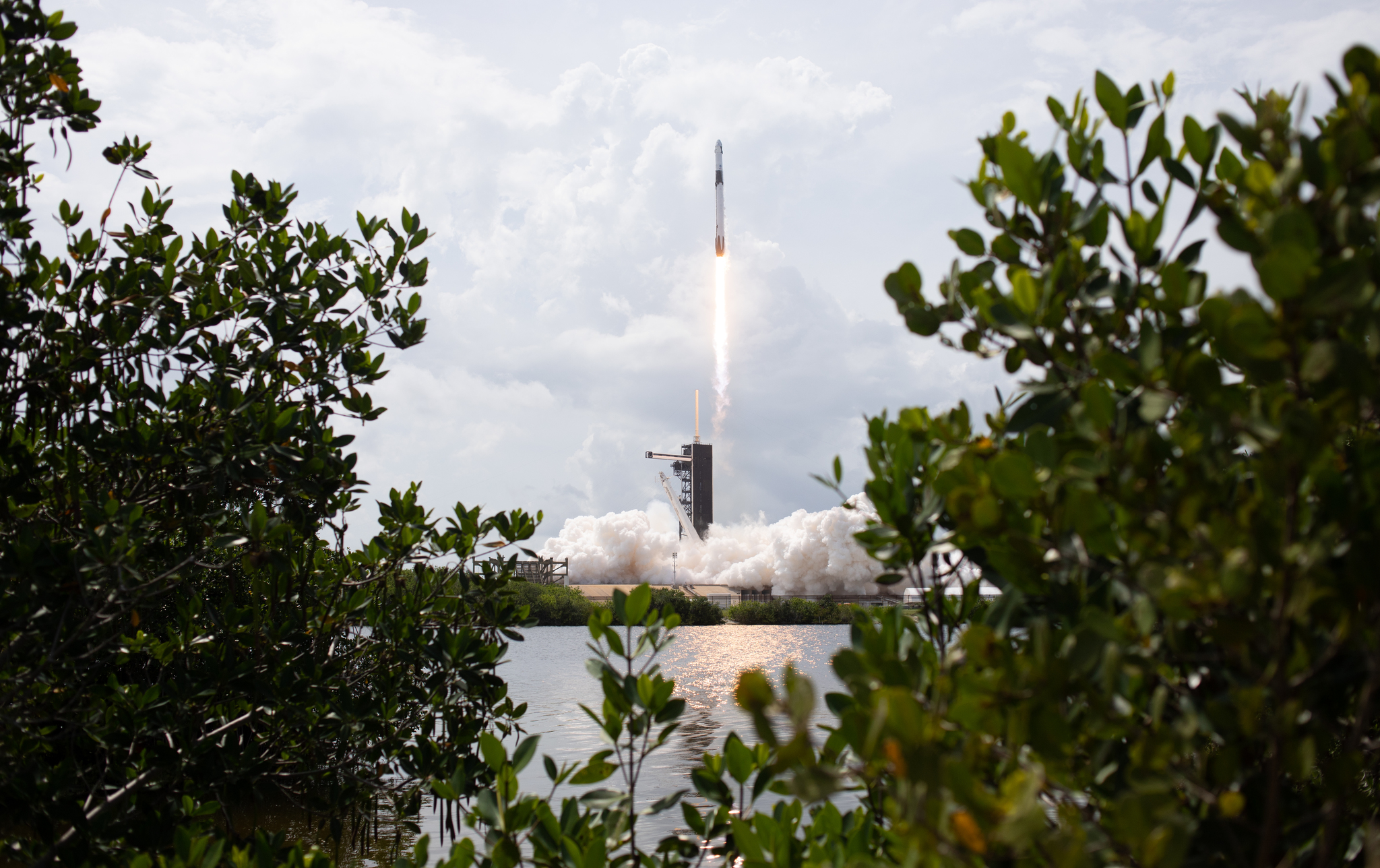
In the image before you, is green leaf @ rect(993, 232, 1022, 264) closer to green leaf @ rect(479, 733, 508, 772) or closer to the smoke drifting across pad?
green leaf @ rect(479, 733, 508, 772)

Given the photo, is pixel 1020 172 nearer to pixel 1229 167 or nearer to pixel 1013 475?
pixel 1229 167

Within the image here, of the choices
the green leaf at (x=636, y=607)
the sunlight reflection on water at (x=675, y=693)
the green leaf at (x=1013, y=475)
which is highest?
the green leaf at (x=1013, y=475)

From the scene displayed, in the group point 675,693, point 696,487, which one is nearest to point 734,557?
point 696,487

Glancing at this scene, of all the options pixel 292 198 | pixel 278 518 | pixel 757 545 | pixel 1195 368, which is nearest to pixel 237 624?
pixel 278 518

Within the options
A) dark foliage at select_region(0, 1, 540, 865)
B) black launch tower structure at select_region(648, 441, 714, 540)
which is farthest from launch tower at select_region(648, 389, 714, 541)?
dark foliage at select_region(0, 1, 540, 865)

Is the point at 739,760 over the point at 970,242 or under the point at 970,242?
under

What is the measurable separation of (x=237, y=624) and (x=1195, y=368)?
4632 millimetres

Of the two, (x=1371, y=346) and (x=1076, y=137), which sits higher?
(x=1076, y=137)

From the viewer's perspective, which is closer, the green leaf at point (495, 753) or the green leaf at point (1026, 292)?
the green leaf at point (1026, 292)

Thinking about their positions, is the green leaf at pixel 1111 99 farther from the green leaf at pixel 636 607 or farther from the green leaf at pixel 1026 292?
the green leaf at pixel 636 607

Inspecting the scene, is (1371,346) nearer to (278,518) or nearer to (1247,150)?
(1247,150)

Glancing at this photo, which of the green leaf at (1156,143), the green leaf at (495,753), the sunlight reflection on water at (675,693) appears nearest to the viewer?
the green leaf at (1156,143)

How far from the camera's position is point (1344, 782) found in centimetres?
142

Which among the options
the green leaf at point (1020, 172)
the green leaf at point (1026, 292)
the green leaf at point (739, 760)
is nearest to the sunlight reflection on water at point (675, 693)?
the green leaf at point (739, 760)
